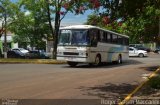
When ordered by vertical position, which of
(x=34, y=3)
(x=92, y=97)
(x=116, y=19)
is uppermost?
(x=34, y=3)

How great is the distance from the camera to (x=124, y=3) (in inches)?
577

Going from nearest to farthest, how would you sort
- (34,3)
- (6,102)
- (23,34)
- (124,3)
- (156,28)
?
(6,102), (124,3), (156,28), (34,3), (23,34)

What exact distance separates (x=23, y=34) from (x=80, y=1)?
157 feet

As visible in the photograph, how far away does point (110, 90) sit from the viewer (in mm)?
15281

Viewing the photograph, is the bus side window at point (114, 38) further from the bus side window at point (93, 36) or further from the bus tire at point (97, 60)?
the bus side window at point (93, 36)

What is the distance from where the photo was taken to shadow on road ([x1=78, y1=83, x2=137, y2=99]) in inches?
542

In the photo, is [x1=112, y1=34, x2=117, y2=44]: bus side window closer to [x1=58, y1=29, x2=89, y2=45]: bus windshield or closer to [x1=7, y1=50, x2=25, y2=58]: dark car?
[x1=58, y1=29, x2=89, y2=45]: bus windshield

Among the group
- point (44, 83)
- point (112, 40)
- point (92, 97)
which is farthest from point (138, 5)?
point (112, 40)

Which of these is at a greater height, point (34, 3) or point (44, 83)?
point (34, 3)

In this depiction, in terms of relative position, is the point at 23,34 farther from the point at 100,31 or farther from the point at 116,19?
the point at 116,19

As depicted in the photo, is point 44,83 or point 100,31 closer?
point 44,83

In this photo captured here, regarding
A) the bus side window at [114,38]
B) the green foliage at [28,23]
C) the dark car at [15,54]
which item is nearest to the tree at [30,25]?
the green foliage at [28,23]

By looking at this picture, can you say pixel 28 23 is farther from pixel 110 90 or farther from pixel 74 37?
pixel 110 90

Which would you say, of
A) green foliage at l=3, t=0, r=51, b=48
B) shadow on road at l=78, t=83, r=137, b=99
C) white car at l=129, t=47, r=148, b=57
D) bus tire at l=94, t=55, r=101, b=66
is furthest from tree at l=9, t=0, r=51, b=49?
shadow on road at l=78, t=83, r=137, b=99
